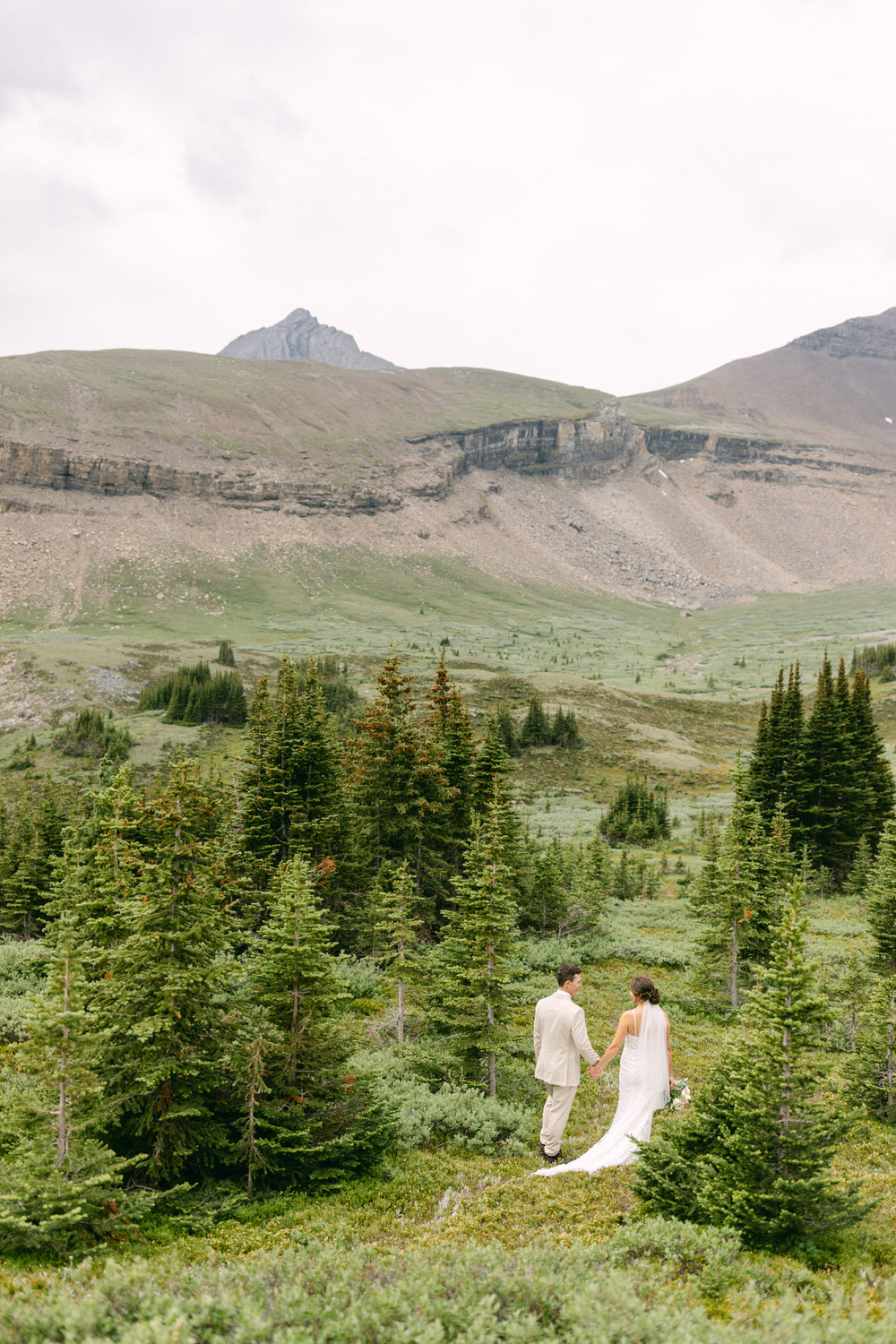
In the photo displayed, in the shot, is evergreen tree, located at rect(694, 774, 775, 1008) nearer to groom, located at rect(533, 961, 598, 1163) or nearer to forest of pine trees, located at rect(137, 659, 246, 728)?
groom, located at rect(533, 961, 598, 1163)

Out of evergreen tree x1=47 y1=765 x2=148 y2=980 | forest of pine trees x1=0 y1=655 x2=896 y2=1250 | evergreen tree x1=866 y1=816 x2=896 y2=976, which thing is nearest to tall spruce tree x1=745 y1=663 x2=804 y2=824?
forest of pine trees x1=0 y1=655 x2=896 y2=1250

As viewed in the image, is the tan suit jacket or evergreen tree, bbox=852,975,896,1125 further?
evergreen tree, bbox=852,975,896,1125

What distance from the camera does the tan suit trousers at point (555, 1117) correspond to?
10000mm

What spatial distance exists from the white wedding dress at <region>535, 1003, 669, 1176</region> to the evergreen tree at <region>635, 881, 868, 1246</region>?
43.2 inches

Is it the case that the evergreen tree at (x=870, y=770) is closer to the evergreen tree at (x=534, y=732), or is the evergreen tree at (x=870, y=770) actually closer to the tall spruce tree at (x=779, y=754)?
the tall spruce tree at (x=779, y=754)

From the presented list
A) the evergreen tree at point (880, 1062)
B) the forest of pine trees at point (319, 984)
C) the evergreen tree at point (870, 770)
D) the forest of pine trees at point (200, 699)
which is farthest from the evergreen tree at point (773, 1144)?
the forest of pine trees at point (200, 699)

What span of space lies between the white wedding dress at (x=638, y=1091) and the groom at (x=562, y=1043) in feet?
1.67

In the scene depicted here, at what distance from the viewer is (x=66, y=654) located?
105m

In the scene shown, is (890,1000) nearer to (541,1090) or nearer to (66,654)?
(541,1090)

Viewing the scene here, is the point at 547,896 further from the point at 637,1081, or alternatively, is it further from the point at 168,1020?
the point at 168,1020

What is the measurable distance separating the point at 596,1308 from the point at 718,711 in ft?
373

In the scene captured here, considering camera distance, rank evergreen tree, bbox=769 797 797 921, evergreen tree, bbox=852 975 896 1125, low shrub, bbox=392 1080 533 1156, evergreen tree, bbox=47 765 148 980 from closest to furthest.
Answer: low shrub, bbox=392 1080 533 1156
evergreen tree, bbox=47 765 148 980
evergreen tree, bbox=852 975 896 1125
evergreen tree, bbox=769 797 797 921

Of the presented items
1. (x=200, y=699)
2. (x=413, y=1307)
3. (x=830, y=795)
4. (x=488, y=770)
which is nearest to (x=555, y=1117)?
(x=413, y=1307)

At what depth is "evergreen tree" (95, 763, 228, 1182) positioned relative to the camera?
9.13 m
